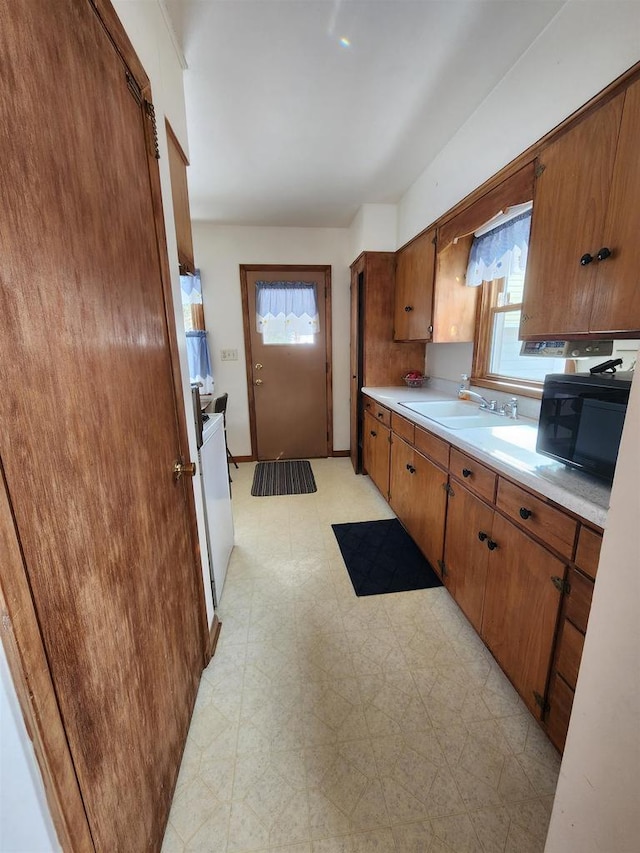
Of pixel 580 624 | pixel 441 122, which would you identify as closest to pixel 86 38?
pixel 580 624

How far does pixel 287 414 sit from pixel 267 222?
1976 mm

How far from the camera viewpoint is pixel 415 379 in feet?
10.3

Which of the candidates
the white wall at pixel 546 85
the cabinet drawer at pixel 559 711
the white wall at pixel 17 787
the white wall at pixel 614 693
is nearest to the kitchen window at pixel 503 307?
the white wall at pixel 546 85

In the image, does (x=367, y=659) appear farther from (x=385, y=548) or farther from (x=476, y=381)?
(x=476, y=381)

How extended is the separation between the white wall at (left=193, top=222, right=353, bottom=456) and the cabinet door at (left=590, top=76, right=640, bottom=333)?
2.86 metres

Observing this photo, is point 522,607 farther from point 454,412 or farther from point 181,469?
point 454,412

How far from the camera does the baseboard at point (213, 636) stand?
1.50 metres

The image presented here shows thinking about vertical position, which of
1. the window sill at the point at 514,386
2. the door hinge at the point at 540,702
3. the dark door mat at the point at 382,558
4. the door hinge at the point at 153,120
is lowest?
the dark door mat at the point at 382,558

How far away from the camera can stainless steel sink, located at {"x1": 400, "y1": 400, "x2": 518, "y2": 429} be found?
6.84 feet

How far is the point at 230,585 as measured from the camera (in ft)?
6.56

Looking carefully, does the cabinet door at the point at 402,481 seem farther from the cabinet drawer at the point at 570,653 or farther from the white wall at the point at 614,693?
the white wall at the point at 614,693

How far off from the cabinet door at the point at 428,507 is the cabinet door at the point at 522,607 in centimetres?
45

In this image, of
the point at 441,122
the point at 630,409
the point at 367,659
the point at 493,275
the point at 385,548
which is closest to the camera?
the point at 630,409

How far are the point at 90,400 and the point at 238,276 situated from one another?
332cm
